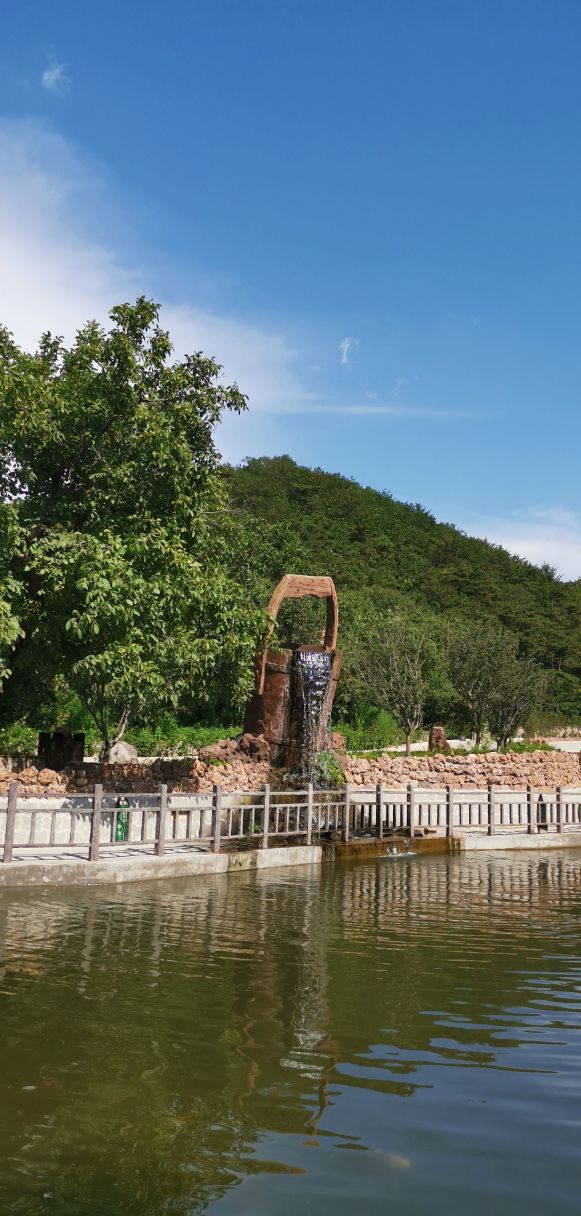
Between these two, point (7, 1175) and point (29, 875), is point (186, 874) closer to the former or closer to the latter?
point (29, 875)

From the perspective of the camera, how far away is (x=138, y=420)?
18297 mm

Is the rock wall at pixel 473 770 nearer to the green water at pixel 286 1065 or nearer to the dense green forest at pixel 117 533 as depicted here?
the dense green forest at pixel 117 533

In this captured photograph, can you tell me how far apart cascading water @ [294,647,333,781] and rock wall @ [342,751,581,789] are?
3398 mm

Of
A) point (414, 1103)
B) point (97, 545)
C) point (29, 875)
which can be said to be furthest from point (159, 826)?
point (414, 1103)

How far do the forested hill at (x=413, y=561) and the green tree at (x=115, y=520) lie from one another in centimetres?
4480

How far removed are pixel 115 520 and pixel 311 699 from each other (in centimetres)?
743

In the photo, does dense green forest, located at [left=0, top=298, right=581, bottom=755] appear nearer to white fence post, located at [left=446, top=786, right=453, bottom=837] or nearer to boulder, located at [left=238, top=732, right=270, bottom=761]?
boulder, located at [left=238, top=732, right=270, bottom=761]

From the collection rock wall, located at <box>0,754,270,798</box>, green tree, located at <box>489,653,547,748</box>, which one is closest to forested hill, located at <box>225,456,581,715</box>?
green tree, located at <box>489,653,547,748</box>

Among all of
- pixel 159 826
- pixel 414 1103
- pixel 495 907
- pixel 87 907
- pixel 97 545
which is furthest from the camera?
pixel 97 545

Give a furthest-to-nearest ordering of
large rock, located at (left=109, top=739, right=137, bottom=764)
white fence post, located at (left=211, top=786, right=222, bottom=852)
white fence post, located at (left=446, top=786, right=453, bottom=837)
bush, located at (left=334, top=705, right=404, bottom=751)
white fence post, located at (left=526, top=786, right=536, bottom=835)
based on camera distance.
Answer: bush, located at (left=334, top=705, right=404, bottom=751) < large rock, located at (left=109, top=739, right=137, bottom=764) < white fence post, located at (left=526, top=786, right=536, bottom=835) < white fence post, located at (left=446, top=786, right=453, bottom=837) < white fence post, located at (left=211, top=786, right=222, bottom=852)

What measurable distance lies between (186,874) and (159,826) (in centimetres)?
89

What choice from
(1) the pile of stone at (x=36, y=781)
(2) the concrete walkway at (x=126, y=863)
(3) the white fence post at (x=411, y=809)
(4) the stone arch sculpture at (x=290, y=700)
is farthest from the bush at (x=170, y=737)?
(2) the concrete walkway at (x=126, y=863)

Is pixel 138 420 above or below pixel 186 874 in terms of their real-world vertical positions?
above

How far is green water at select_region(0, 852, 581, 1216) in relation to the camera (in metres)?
4.11
